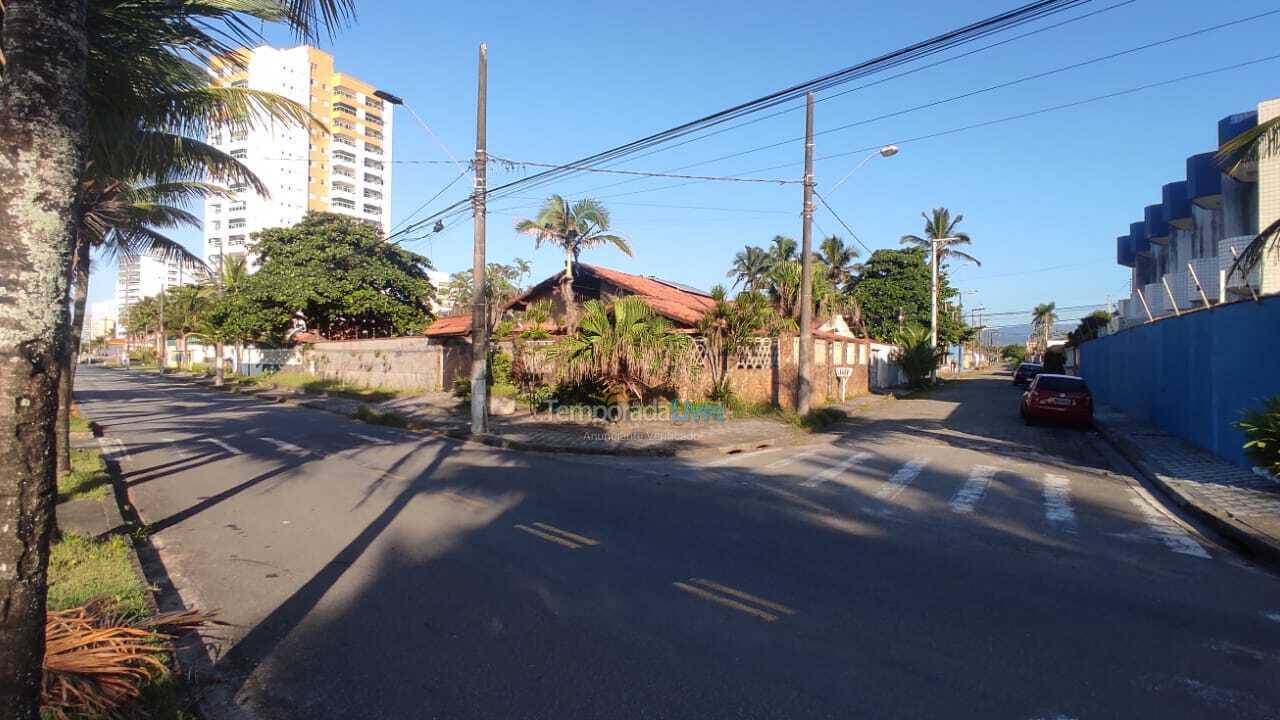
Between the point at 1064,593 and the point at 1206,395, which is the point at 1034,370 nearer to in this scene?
the point at 1206,395

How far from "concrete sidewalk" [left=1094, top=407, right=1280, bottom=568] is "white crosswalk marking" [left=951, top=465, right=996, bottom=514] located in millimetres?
2345

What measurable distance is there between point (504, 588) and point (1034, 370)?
42733mm

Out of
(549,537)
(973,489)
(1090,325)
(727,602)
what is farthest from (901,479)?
(1090,325)

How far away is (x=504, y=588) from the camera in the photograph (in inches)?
234

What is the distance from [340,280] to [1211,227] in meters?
37.9

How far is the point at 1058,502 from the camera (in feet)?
32.3

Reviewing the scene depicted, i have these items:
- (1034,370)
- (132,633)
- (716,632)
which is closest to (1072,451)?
(716,632)

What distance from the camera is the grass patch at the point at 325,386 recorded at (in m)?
30.4

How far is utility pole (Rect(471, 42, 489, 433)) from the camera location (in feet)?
55.2

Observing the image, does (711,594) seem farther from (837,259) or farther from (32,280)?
(837,259)

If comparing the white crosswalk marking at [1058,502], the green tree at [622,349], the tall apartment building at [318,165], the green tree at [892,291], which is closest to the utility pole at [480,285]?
the green tree at [622,349]

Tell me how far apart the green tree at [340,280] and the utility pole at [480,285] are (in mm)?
23749

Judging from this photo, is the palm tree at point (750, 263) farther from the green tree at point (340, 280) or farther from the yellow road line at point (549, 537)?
the yellow road line at point (549, 537)

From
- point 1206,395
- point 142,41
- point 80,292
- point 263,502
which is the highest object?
point 142,41
